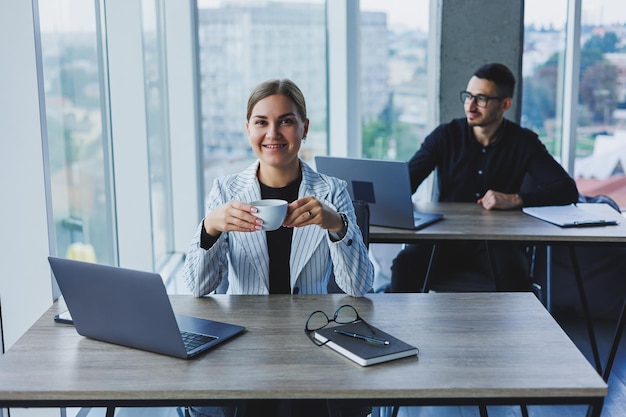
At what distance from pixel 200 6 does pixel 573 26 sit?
246 centimetres

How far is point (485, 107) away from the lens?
370 centimetres

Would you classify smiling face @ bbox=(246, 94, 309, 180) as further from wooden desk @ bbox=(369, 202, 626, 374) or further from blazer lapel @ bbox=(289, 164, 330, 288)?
wooden desk @ bbox=(369, 202, 626, 374)

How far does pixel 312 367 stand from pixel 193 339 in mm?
326

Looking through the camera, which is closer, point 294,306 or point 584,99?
point 294,306

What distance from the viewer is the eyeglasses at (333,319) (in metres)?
1.93

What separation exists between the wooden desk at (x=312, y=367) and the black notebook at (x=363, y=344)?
0.02 metres

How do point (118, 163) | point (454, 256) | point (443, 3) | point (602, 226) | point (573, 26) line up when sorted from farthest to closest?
point (573, 26) < point (443, 3) < point (118, 163) < point (454, 256) < point (602, 226)

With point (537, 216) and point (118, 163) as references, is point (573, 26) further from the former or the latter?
point (118, 163)

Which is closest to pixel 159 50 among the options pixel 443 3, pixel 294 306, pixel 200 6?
pixel 200 6

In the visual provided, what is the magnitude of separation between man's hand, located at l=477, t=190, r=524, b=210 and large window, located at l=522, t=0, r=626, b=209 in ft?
6.10

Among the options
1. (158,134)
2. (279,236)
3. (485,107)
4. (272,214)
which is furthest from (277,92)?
(158,134)

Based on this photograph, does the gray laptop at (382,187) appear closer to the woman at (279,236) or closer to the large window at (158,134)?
the woman at (279,236)

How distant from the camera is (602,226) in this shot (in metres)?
3.13

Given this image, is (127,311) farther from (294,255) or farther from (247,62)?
(247,62)
